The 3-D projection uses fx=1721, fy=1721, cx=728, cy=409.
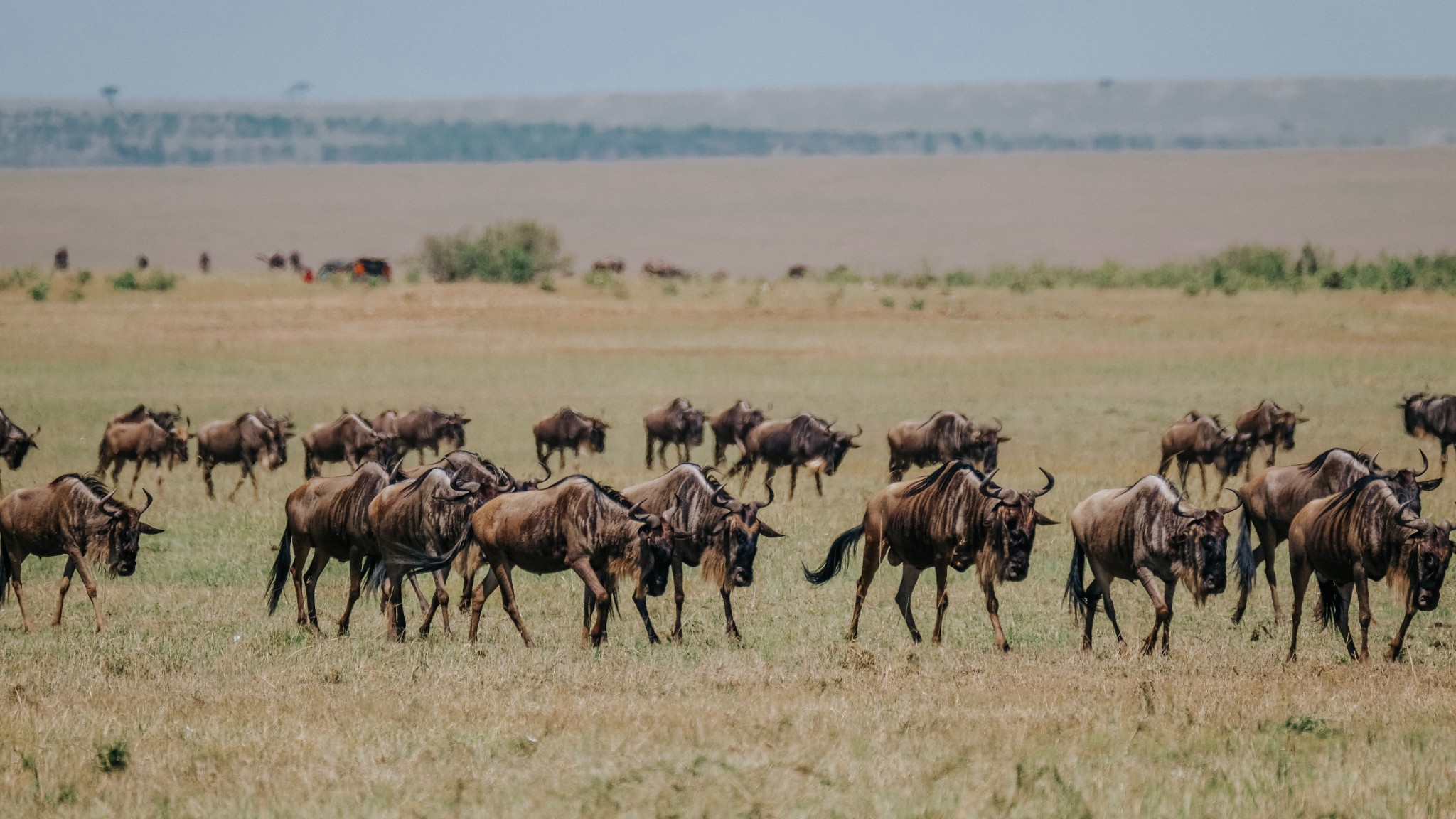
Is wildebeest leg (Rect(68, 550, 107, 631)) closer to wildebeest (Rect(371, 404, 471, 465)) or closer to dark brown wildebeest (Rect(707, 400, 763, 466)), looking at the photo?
wildebeest (Rect(371, 404, 471, 465))

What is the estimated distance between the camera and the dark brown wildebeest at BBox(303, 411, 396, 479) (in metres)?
23.0

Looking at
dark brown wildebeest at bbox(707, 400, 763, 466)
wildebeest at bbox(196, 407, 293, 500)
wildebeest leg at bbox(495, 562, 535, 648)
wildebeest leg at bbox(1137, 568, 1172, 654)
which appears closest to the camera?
wildebeest leg at bbox(1137, 568, 1172, 654)

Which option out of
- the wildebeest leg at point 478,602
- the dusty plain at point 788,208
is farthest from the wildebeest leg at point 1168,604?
the dusty plain at point 788,208

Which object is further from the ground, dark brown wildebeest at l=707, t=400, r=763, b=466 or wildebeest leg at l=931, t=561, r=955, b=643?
wildebeest leg at l=931, t=561, r=955, b=643

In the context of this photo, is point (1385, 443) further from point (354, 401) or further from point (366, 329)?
point (366, 329)

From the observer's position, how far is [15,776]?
7.86m

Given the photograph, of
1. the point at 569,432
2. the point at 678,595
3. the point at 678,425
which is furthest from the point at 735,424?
the point at 678,595

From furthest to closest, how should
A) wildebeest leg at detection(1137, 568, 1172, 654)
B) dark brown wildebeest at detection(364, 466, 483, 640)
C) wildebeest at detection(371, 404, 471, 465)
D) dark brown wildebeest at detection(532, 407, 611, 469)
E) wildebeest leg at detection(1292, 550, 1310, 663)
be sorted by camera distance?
dark brown wildebeest at detection(532, 407, 611, 469)
wildebeest at detection(371, 404, 471, 465)
dark brown wildebeest at detection(364, 466, 483, 640)
wildebeest leg at detection(1292, 550, 1310, 663)
wildebeest leg at detection(1137, 568, 1172, 654)

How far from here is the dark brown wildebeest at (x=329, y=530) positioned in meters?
12.6

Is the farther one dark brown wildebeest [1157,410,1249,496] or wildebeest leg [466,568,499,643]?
dark brown wildebeest [1157,410,1249,496]

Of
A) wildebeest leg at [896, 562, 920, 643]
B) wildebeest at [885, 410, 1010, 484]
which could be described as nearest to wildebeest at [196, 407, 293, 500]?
wildebeest at [885, 410, 1010, 484]

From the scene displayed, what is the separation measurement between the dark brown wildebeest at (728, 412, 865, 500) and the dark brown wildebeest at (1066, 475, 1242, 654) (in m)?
10.2

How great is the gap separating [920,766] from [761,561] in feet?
25.7

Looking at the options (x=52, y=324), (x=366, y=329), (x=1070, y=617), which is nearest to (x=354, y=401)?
(x=366, y=329)
